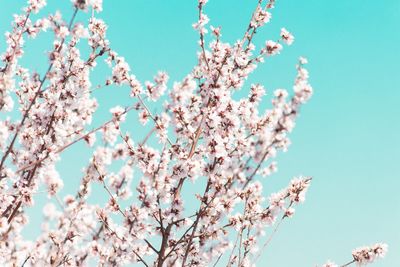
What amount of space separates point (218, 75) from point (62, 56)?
9.38 ft

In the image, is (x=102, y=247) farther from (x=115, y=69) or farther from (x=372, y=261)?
(x=372, y=261)

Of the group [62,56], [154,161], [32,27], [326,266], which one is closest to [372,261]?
[326,266]

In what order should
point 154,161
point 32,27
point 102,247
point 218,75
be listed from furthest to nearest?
point 218,75, point 154,161, point 32,27, point 102,247

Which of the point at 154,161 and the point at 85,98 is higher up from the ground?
the point at 85,98

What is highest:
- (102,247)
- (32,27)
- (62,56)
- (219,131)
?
(32,27)

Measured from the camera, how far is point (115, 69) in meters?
8.84

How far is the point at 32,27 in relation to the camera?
7895mm

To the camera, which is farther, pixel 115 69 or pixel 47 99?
pixel 115 69

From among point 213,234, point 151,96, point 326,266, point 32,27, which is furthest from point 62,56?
point 326,266

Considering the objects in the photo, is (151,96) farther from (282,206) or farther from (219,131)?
(282,206)

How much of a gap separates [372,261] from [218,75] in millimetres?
4209

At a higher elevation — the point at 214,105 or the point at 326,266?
the point at 214,105

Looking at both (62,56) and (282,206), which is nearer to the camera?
(62,56)

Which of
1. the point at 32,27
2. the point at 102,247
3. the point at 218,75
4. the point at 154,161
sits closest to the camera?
the point at 102,247
